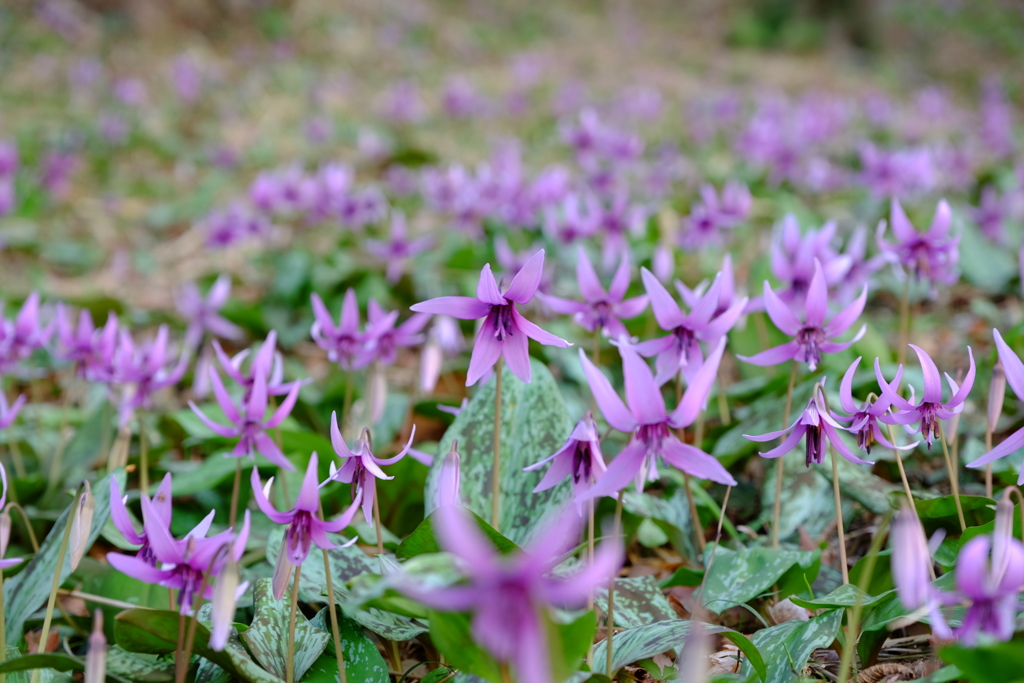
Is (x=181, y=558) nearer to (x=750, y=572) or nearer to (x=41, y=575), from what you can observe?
(x=41, y=575)

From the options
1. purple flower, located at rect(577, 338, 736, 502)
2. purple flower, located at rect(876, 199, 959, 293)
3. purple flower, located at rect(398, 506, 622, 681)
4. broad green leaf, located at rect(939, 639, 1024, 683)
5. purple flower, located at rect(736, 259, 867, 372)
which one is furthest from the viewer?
purple flower, located at rect(876, 199, 959, 293)

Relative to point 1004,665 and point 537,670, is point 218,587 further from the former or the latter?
point 1004,665

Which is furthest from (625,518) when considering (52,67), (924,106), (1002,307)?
(52,67)

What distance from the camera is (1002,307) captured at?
10.1 ft

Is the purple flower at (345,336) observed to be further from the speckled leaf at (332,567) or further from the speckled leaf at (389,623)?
the speckled leaf at (389,623)

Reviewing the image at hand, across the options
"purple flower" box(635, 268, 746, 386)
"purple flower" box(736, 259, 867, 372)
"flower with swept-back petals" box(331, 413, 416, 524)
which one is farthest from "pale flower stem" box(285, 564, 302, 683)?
"purple flower" box(736, 259, 867, 372)

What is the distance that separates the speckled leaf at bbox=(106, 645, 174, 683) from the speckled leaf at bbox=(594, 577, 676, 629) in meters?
0.66

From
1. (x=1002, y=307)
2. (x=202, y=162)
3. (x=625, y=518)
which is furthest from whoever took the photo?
(x=202, y=162)

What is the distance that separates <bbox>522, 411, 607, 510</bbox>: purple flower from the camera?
100 centimetres

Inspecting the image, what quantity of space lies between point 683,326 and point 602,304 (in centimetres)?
23

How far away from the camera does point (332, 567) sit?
1271mm

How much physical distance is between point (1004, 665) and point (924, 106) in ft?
22.5

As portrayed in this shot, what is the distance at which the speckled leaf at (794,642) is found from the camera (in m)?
1.06

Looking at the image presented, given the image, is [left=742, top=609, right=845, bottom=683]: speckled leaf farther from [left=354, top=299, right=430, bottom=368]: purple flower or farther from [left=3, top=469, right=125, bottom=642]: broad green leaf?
[left=3, top=469, right=125, bottom=642]: broad green leaf
